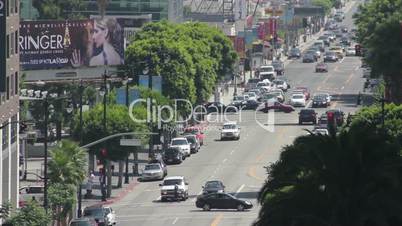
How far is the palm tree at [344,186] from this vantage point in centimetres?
5925

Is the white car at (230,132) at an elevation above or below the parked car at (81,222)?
above

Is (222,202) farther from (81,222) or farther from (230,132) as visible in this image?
(230,132)

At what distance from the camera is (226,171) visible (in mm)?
120500

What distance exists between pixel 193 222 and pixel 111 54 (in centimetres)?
5598

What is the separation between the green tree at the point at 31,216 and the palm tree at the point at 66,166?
11.8 meters

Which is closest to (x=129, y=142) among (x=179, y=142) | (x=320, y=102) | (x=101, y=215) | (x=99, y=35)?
(x=179, y=142)

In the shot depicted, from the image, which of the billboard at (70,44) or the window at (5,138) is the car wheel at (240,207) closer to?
the window at (5,138)

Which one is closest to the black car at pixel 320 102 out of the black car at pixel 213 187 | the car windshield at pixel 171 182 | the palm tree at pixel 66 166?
the car windshield at pixel 171 182

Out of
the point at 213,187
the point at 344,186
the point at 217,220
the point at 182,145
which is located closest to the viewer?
the point at 344,186

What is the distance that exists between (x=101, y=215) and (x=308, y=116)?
2159 inches

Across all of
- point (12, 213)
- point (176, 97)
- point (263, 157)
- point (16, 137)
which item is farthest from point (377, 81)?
point (12, 213)

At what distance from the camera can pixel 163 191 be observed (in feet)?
347

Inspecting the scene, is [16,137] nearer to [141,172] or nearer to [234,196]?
[234,196]

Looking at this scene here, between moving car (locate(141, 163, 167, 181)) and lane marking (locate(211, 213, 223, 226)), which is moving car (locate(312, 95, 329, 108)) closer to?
moving car (locate(141, 163, 167, 181))
